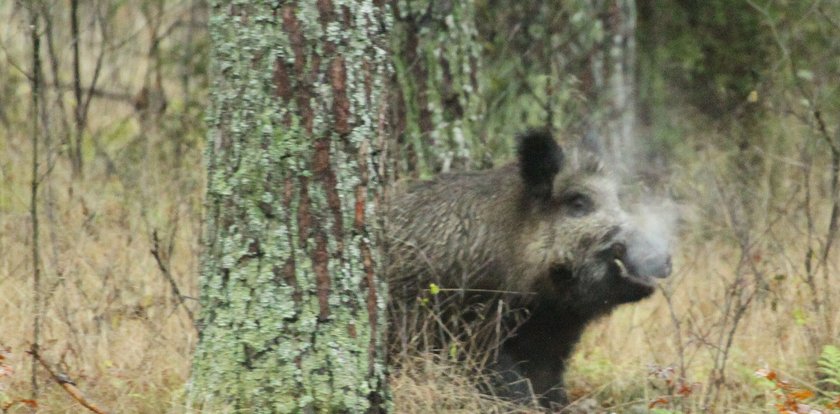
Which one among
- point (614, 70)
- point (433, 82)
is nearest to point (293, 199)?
point (433, 82)

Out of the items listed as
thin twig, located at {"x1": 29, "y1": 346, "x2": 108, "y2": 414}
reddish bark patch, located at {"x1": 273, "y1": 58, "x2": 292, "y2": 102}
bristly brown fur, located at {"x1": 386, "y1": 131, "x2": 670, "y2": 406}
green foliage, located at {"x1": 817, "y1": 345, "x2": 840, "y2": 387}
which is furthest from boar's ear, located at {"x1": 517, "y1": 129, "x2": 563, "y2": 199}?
thin twig, located at {"x1": 29, "y1": 346, "x2": 108, "y2": 414}

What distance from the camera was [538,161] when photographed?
6062mm

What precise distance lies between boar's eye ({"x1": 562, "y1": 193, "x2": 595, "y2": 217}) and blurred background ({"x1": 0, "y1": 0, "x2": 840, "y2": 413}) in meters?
0.60

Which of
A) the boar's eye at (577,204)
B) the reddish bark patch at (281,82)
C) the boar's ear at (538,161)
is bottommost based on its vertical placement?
the boar's eye at (577,204)

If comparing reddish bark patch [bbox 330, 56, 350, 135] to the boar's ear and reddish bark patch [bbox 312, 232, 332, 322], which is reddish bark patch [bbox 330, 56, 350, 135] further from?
the boar's ear

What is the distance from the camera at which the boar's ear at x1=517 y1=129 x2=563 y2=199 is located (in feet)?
19.6

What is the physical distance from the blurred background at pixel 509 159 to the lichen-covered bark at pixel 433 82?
0.04ft

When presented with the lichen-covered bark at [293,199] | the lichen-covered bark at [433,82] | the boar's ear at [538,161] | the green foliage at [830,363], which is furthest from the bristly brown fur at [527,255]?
the lichen-covered bark at [293,199]

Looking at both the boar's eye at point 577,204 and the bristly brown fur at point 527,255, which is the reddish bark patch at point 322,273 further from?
the boar's eye at point 577,204

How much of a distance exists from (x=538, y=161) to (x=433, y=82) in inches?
54.7

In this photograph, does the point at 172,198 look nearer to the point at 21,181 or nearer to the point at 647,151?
the point at 21,181

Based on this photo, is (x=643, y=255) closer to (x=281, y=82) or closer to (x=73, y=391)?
(x=281, y=82)

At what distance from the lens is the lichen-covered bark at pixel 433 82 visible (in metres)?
7.20

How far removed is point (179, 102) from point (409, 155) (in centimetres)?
365
